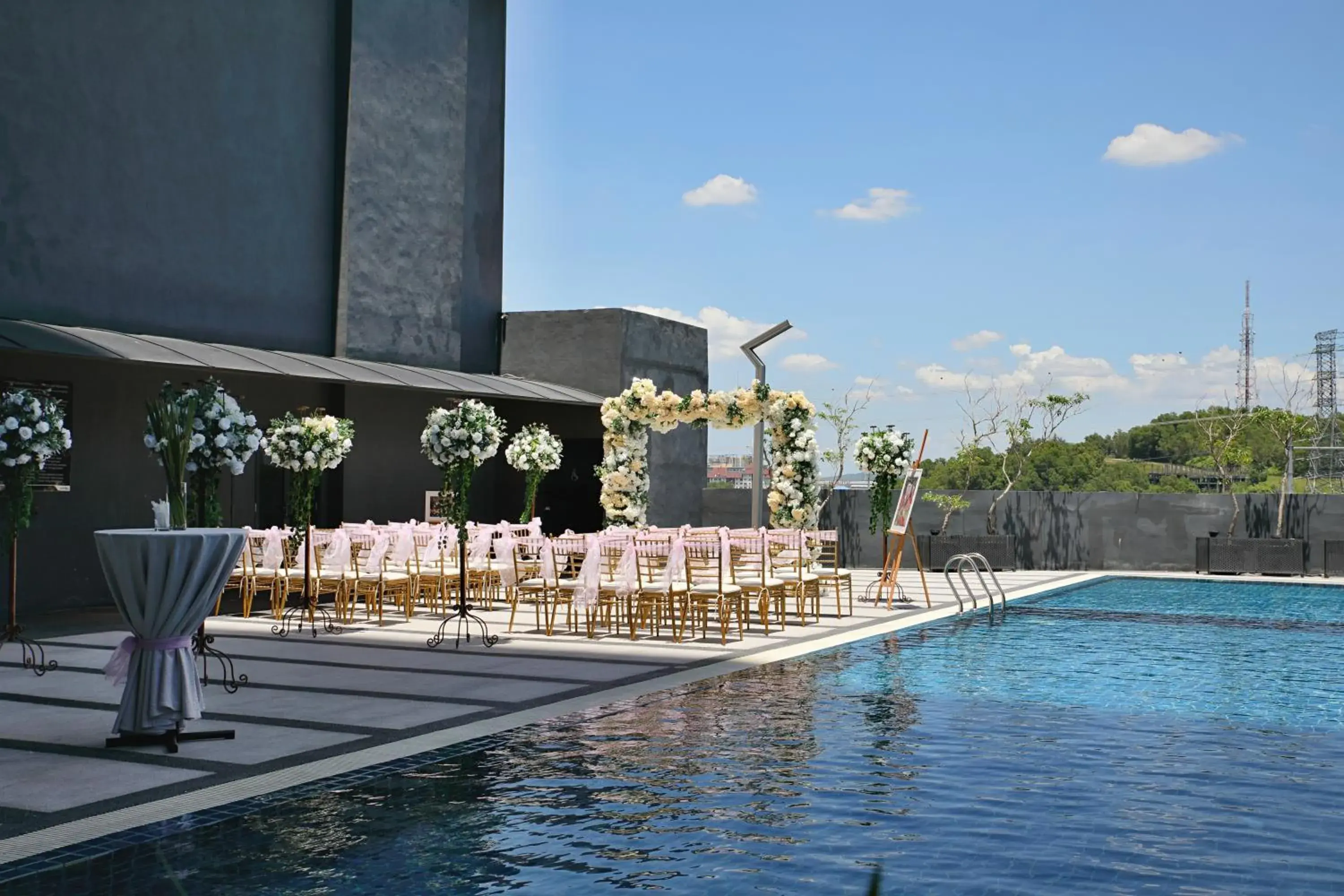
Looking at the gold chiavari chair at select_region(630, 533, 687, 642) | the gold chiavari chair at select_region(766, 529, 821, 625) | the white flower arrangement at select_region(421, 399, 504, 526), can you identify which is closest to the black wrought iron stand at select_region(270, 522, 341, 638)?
the white flower arrangement at select_region(421, 399, 504, 526)

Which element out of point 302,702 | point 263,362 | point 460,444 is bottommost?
point 302,702

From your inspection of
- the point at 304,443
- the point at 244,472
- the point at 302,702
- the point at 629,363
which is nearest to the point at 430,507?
the point at 629,363

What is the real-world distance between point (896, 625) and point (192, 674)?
900 cm

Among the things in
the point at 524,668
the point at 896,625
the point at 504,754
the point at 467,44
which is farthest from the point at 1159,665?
the point at 467,44

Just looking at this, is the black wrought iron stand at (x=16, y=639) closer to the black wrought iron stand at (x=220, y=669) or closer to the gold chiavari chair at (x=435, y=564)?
the black wrought iron stand at (x=220, y=669)

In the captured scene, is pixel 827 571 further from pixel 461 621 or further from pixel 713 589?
pixel 461 621

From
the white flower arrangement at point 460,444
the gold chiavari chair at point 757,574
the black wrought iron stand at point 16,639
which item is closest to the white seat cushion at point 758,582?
the gold chiavari chair at point 757,574

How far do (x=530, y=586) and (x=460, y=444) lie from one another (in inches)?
73.3

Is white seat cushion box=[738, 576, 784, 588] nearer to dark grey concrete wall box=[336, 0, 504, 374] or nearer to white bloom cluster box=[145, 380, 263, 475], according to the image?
white bloom cluster box=[145, 380, 263, 475]

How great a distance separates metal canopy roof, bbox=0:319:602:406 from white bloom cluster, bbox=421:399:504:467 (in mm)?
3712

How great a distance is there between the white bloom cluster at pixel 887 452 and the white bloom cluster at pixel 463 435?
694 centimetres

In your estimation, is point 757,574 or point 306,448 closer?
point 306,448

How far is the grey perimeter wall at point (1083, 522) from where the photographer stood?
24.3 metres

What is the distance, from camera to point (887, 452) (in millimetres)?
18109
